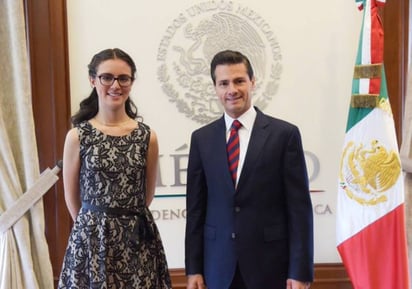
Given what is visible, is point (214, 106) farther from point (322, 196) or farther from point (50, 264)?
point (50, 264)

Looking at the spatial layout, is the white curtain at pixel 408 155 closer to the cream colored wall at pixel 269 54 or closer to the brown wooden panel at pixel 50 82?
the cream colored wall at pixel 269 54

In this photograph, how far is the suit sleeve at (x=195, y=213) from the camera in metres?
1.74

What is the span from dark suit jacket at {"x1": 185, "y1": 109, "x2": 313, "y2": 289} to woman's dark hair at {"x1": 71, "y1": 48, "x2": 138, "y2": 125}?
431 millimetres

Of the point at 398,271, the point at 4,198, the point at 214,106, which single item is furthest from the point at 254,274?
the point at 4,198

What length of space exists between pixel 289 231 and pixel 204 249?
0.33 m

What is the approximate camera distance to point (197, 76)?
8.33ft

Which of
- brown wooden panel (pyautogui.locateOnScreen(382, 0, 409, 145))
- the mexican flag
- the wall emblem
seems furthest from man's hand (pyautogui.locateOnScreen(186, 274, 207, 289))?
brown wooden panel (pyautogui.locateOnScreen(382, 0, 409, 145))

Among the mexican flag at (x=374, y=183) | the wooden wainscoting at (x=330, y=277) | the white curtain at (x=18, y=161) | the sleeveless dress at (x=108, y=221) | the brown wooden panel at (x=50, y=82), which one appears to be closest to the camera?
the sleeveless dress at (x=108, y=221)

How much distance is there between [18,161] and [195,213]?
1134mm

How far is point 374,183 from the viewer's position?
221 centimetres

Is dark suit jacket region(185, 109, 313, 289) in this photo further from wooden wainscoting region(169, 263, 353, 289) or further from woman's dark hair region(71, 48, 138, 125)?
wooden wainscoting region(169, 263, 353, 289)

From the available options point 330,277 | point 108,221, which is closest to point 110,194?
point 108,221

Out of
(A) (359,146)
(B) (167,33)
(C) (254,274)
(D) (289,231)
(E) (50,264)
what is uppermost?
(B) (167,33)

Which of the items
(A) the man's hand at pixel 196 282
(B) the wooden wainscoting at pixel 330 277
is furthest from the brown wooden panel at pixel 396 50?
(A) the man's hand at pixel 196 282
